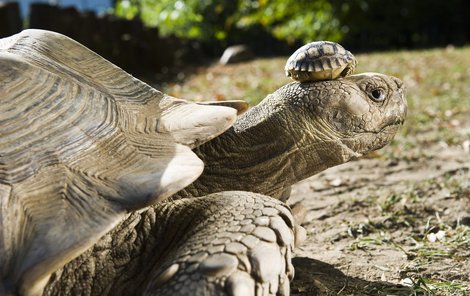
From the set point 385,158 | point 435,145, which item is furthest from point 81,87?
point 435,145

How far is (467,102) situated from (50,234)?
6084 millimetres

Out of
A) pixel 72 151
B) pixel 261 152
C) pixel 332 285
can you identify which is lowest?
pixel 332 285

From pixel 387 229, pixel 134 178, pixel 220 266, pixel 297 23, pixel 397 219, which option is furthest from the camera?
pixel 297 23

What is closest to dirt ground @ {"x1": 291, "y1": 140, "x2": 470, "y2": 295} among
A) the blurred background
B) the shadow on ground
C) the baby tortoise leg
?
the shadow on ground

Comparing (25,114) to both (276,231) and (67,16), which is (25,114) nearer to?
(276,231)

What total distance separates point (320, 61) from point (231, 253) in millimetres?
1004

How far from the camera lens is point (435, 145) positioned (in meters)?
5.04

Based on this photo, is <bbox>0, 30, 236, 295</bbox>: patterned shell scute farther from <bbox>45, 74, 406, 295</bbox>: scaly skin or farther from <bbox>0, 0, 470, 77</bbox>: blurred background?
<bbox>0, 0, 470, 77</bbox>: blurred background

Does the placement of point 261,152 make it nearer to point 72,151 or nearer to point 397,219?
point 72,151

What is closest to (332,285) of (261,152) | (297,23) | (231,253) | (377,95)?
(261,152)

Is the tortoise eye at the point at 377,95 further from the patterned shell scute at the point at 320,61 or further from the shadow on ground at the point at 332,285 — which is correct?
the shadow on ground at the point at 332,285

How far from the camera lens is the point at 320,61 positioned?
7.80 feet

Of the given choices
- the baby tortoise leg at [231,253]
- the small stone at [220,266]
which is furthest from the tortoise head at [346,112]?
the small stone at [220,266]

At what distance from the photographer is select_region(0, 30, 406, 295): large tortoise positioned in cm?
160
